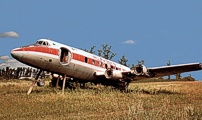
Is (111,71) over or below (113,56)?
below

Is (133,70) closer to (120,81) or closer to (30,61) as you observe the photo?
(120,81)

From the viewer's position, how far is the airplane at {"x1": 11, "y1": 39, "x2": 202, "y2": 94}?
1240 cm

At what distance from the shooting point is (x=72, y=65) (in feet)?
47.6

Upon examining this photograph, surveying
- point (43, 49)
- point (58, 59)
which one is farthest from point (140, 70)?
point (43, 49)

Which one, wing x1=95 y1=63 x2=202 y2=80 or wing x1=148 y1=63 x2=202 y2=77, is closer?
wing x1=148 y1=63 x2=202 y2=77

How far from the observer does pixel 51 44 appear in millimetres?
13562

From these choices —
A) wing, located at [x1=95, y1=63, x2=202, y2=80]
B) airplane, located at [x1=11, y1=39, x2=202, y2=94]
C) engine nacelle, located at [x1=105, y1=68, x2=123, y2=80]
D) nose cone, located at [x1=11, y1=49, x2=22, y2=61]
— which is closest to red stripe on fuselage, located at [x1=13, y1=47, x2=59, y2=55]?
airplane, located at [x1=11, y1=39, x2=202, y2=94]

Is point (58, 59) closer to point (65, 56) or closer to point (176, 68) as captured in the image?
point (65, 56)

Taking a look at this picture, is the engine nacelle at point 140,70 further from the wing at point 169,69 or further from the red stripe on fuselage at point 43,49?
the red stripe on fuselage at point 43,49

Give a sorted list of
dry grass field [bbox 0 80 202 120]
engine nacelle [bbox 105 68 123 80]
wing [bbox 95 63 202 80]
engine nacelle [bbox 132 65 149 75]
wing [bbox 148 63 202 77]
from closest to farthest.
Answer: dry grass field [bbox 0 80 202 120] < wing [bbox 148 63 202 77] < wing [bbox 95 63 202 80] < engine nacelle [bbox 132 65 149 75] < engine nacelle [bbox 105 68 123 80]

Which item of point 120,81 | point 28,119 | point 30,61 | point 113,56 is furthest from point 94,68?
point 113,56

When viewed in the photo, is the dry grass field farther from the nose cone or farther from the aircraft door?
the aircraft door

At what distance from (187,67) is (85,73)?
8.92 metres

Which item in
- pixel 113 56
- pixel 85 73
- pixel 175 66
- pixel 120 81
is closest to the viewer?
pixel 175 66
